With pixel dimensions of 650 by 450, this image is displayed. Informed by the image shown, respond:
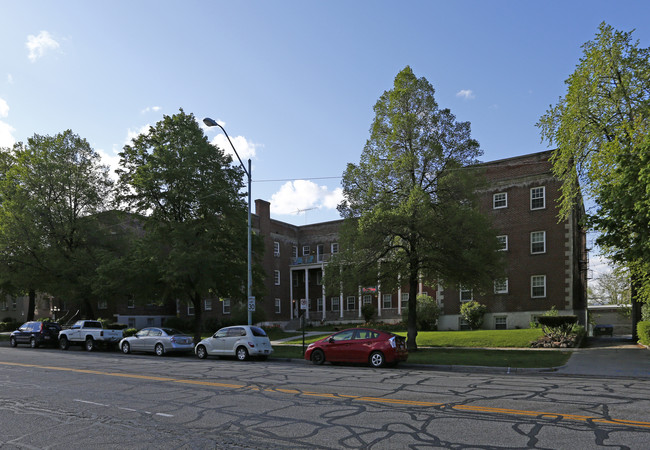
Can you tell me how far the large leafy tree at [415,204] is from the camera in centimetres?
2055

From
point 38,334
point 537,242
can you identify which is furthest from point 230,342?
point 537,242

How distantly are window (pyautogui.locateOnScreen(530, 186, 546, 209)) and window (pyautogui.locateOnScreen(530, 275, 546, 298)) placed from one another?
16.1 feet

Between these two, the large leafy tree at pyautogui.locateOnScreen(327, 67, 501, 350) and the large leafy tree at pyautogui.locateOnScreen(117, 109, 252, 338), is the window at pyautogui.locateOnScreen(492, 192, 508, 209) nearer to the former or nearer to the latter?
the large leafy tree at pyautogui.locateOnScreen(327, 67, 501, 350)

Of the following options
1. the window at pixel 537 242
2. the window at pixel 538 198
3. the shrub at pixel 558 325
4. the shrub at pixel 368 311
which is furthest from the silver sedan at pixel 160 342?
the window at pixel 538 198

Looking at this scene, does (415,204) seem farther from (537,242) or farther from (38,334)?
(38,334)

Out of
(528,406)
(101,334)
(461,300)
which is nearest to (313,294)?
(461,300)

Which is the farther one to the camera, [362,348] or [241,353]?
[241,353]

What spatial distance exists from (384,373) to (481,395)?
513 cm

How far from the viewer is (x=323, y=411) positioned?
8805 mm

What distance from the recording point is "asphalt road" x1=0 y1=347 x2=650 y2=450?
A: 683cm

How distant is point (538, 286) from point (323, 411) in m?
29.1

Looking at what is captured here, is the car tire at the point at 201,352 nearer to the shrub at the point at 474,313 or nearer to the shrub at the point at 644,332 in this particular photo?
the shrub at the point at 474,313

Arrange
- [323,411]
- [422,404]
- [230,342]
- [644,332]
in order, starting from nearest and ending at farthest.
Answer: [323,411] < [422,404] < [230,342] < [644,332]

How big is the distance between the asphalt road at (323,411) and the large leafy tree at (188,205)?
39.6 ft
